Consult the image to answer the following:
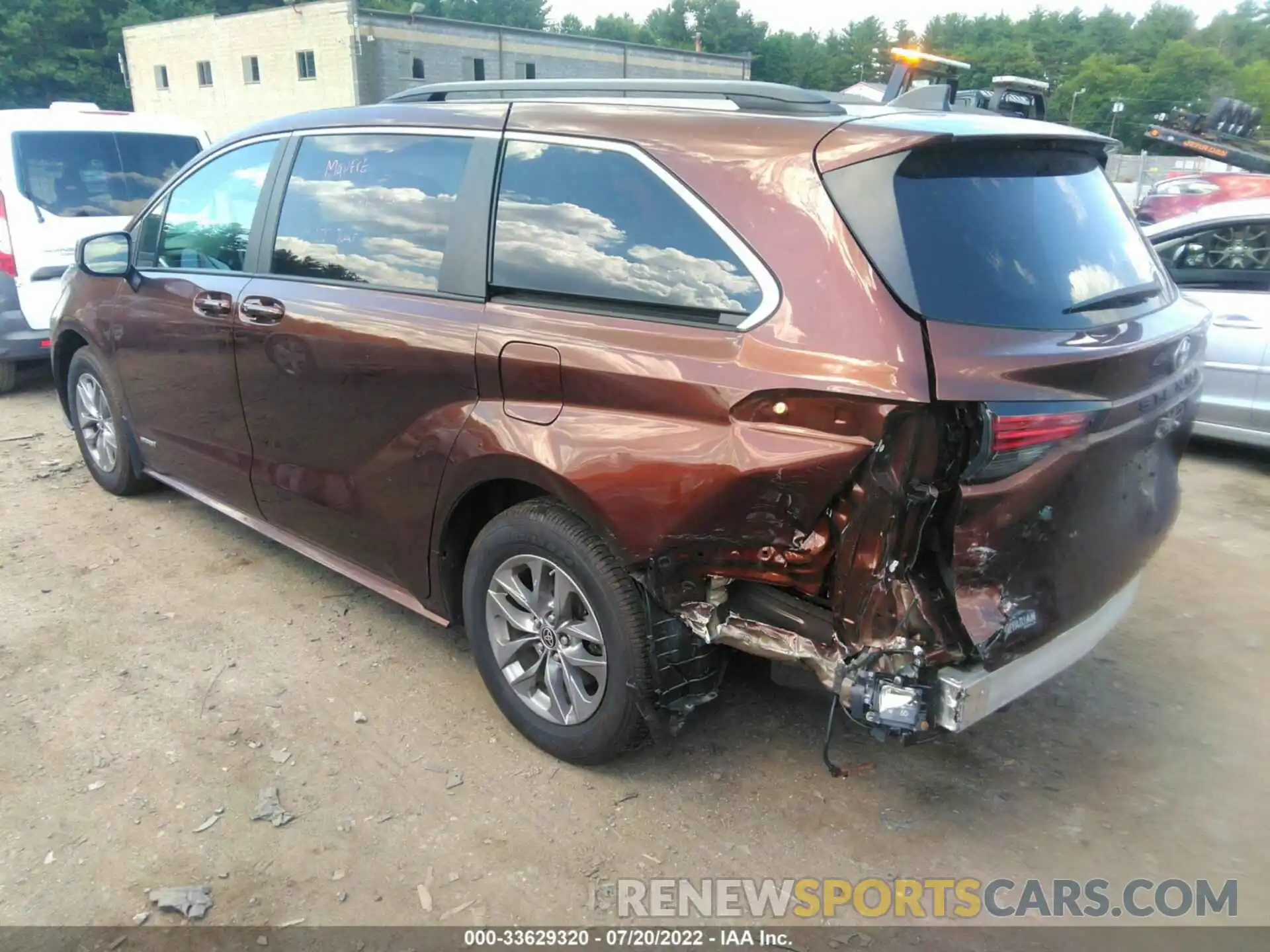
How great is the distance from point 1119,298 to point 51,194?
7340 millimetres

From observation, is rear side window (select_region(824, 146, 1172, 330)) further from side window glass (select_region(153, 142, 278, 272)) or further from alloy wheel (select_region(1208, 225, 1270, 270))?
alloy wheel (select_region(1208, 225, 1270, 270))

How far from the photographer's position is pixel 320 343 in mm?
3346

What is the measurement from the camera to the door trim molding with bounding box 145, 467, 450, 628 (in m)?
3.38

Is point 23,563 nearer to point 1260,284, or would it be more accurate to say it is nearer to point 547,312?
point 547,312

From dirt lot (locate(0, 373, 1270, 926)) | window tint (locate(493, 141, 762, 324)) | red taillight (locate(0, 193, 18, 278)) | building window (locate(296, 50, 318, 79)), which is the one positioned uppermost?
building window (locate(296, 50, 318, 79))

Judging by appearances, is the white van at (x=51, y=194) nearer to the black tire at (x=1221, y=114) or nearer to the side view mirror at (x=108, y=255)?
the side view mirror at (x=108, y=255)

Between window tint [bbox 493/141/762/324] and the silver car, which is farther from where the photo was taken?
the silver car

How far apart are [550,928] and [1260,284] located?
5.90m

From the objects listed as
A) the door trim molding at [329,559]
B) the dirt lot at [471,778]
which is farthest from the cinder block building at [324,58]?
the dirt lot at [471,778]

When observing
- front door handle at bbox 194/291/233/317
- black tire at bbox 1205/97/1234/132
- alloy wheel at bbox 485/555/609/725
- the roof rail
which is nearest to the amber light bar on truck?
the roof rail

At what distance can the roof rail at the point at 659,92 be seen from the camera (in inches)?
103

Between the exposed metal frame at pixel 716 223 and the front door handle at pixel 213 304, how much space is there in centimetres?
176

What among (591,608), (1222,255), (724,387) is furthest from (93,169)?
(1222,255)

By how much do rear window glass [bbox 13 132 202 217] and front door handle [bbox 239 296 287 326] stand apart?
429cm
